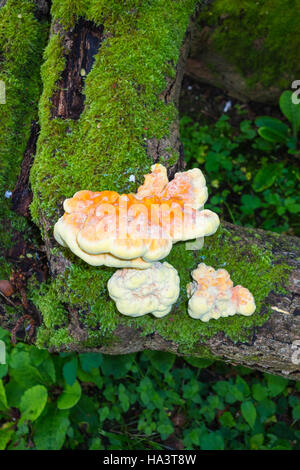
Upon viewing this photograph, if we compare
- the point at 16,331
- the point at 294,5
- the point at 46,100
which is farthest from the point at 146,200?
the point at 294,5

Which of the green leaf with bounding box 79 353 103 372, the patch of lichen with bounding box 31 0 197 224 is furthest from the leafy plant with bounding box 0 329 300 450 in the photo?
the patch of lichen with bounding box 31 0 197 224

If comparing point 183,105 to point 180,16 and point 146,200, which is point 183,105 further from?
point 146,200

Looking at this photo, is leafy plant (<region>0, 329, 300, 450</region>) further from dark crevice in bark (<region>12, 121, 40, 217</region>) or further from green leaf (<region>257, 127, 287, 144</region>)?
green leaf (<region>257, 127, 287, 144</region>)

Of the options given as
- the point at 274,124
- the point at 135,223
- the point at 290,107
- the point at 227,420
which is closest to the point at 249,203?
the point at 274,124

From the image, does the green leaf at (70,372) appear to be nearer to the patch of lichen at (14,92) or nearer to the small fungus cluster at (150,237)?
the patch of lichen at (14,92)

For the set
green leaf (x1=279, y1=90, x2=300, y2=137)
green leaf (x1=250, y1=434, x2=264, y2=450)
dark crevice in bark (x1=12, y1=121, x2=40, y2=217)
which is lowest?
green leaf (x1=250, y1=434, x2=264, y2=450)

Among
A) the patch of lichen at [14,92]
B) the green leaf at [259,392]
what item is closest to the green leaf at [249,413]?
the green leaf at [259,392]

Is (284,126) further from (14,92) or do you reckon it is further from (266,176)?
(14,92)

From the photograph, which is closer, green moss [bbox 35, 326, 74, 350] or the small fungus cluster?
the small fungus cluster
